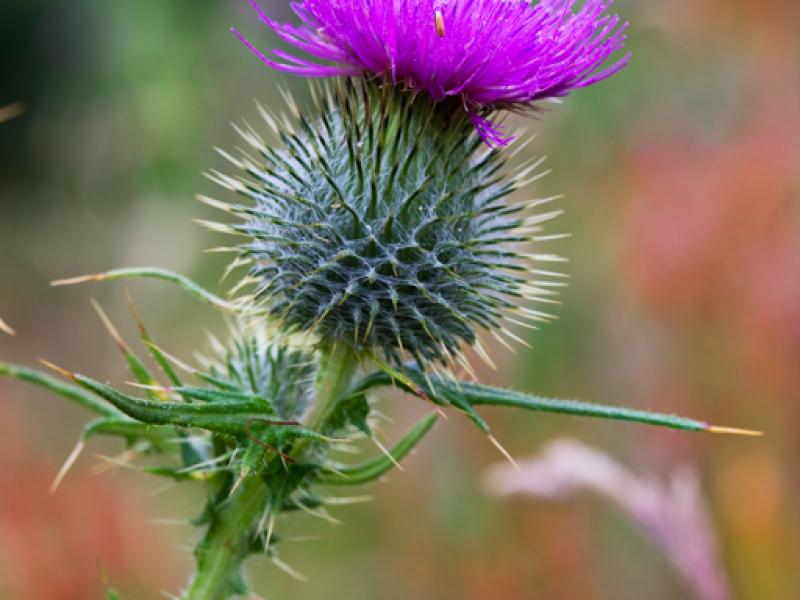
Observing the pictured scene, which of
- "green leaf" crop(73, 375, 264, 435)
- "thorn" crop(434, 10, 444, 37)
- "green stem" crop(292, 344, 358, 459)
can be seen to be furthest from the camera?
"green stem" crop(292, 344, 358, 459)

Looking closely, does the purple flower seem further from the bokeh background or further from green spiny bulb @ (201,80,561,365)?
the bokeh background

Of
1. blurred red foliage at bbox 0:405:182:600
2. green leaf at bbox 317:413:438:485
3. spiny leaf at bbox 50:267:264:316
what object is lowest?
blurred red foliage at bbox 0:405:182:600

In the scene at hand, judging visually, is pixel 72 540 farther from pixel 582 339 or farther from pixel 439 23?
pixel 439 23

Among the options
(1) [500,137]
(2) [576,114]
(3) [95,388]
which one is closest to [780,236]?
(2) [576,114]

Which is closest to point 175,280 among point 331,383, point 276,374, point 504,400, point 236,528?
point 276,374

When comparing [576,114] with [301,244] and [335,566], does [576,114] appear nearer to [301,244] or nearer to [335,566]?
[335,566]

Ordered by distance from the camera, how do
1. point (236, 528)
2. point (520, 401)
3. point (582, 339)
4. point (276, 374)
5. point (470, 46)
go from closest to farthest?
point (520, 401), point (470, 46), point (236, 528), point (276, 374), point (582, 339)

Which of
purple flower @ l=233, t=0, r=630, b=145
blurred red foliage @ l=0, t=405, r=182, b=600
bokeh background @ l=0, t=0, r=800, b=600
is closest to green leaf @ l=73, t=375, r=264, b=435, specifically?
purple flower @ l=233, t=0, r=630, b=145

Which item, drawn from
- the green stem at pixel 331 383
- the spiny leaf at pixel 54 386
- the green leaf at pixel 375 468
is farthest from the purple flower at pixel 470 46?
the spiny leaf at pixel 54 386
